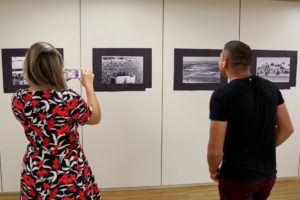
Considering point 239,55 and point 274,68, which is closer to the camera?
point 239,55

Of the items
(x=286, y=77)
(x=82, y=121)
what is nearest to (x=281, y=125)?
(x=82, y=121)

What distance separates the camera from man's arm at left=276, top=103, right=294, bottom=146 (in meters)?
1.74

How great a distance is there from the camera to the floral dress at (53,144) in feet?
4.93

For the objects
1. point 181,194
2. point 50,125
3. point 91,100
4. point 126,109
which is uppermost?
point 91,100

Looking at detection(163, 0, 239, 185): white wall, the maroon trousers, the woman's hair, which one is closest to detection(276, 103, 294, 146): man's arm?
the maroon trousers

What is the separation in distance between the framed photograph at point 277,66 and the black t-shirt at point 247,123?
2.00 meters

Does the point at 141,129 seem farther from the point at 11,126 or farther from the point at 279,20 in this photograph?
the point at 279,20

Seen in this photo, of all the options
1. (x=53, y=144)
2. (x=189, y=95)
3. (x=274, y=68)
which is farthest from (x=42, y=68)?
(x=274, y=68)

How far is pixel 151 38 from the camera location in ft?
10.6

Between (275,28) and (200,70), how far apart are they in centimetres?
110

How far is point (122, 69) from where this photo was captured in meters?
3.25

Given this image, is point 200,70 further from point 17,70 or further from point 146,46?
point 17,70

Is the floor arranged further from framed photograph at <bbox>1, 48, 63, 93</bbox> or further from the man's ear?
the man's ear

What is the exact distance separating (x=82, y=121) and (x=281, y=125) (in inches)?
48.8
